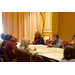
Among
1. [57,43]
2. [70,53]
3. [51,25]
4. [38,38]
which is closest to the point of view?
[70,53]

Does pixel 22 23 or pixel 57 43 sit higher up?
pixel 22 23

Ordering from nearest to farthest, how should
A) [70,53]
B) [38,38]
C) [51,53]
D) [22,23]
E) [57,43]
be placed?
[70,53] → [51,53] → [57,43] → [38,38] → [22,23]

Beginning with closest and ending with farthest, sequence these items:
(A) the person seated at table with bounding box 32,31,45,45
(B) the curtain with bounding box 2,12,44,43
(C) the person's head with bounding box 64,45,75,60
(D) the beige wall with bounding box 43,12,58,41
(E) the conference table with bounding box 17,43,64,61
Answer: (C) the person's head with bounding box 64,45,75,60, (E) the conference table with bounding box 17,43,64,61, (A) the person seated at table with bounding box 32,31,45,45, (D) the beige wall with bounding box 43,12,58,41, (B) the curtain with bounding box 2,12,44,43

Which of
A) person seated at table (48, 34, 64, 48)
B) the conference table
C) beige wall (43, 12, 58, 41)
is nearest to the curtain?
Result: beige wall (43, 12, 58, 41)

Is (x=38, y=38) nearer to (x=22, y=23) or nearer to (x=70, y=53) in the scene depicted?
(x=22, y=23)

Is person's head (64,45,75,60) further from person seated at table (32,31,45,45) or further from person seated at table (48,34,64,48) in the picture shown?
person seated at table (32,31,45,45)

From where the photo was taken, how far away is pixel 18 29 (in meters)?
9.65

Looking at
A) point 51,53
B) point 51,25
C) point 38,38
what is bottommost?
point 51,53

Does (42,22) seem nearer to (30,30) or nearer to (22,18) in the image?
(30,30)

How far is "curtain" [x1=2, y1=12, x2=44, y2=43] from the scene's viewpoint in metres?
8.95

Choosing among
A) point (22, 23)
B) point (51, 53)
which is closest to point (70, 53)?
point (51, 53)

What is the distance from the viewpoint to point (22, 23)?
955cm

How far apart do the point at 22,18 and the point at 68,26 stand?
16.8 ft

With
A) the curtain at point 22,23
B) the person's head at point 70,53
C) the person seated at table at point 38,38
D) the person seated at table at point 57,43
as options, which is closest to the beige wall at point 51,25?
the curtain at point 22,23
